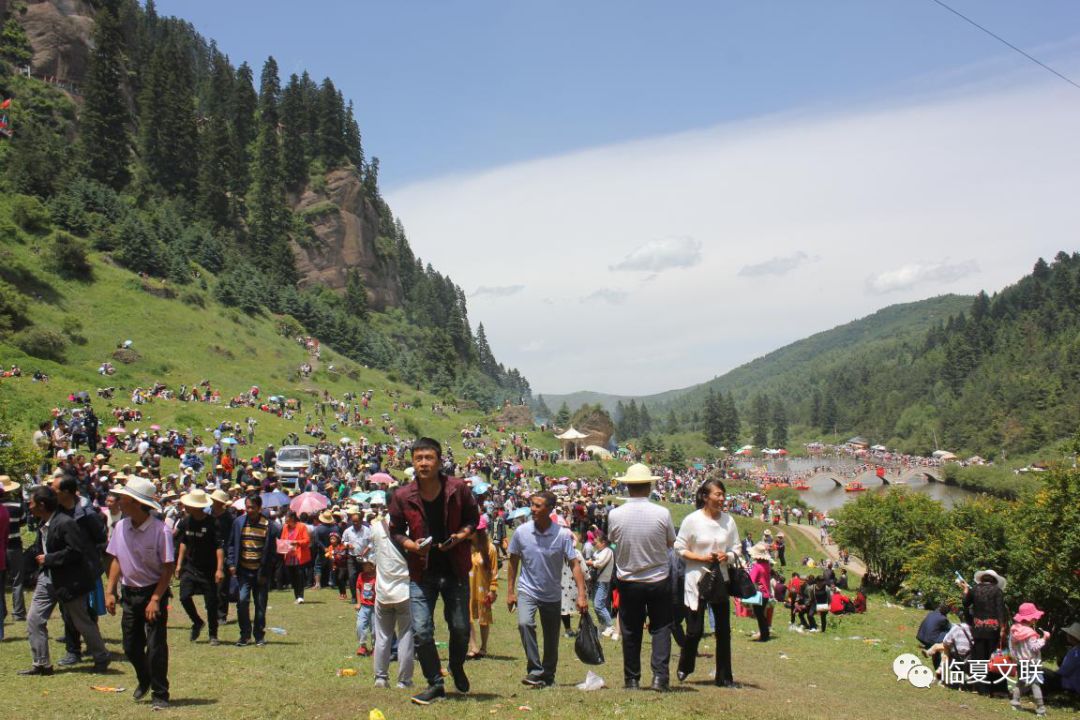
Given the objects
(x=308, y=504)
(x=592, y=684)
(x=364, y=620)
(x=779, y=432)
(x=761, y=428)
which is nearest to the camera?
(x=592, y=684)

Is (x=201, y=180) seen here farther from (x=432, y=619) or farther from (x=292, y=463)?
(x=432, y=619)

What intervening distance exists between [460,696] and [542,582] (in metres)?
1.20

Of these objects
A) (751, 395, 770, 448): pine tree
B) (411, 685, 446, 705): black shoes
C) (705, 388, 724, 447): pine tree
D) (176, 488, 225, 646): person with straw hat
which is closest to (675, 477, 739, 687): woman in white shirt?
(411, 685, 446, 705): black shoes

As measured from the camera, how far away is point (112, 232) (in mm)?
57188

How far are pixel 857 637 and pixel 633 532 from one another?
401 inches

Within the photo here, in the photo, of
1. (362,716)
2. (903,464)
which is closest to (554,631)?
(362,716)

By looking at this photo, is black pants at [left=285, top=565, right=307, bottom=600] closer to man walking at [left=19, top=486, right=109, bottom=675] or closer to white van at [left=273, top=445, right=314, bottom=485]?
man walking at [left=19, top=486, right=109, bottom=675]

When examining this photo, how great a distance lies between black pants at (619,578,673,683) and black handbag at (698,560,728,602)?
0.32 metres

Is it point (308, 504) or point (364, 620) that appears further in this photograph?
point (308, 504)

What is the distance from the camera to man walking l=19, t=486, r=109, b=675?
6855 millimetres

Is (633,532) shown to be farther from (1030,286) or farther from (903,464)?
(1030,286)

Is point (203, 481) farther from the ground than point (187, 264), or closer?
closer

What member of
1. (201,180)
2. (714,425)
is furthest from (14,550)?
(714,425)

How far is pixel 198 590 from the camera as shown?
8.88 metres
